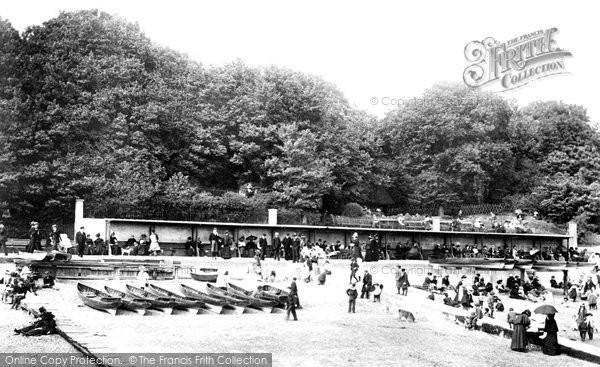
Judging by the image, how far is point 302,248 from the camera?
40.8 m

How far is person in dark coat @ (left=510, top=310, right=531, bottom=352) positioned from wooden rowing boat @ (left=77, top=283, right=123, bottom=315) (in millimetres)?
13277

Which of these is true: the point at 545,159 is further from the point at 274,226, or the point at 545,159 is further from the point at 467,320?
the point at 467,320

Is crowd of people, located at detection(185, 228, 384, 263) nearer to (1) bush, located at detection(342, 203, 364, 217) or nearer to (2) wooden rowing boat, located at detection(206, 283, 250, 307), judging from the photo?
(2) wooden rowing boat, located at detection(206, 283, 250, 307)

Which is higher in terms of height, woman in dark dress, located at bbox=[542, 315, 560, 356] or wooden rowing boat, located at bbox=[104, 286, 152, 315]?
wooden rowing boat, located at bbox=[104, 286, 152, 315]

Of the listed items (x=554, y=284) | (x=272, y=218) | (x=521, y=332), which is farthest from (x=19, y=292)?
(x=554, y=284)

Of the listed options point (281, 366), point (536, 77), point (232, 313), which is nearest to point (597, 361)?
point (281, 366)

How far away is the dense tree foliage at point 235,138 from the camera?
4581 cm

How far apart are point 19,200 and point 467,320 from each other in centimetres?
2861

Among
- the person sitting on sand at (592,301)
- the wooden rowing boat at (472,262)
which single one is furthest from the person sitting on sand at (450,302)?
the wooden rowing boat at (472,262)

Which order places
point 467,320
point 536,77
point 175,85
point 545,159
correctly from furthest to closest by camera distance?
point 545,159 → point 536,77 → point 175,85 → point 467,320

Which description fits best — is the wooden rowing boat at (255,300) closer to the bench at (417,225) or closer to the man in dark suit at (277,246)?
the man in dark suit at (277,246)

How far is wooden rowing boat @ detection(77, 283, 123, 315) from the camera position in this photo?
26609 mm

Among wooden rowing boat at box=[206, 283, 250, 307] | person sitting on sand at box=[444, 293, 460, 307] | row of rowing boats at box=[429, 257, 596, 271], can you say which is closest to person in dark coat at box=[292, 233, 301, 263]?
row of rowing boats at box=[429, 257, 596, 271]

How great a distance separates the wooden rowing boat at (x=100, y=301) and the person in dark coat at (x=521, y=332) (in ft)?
43.6
